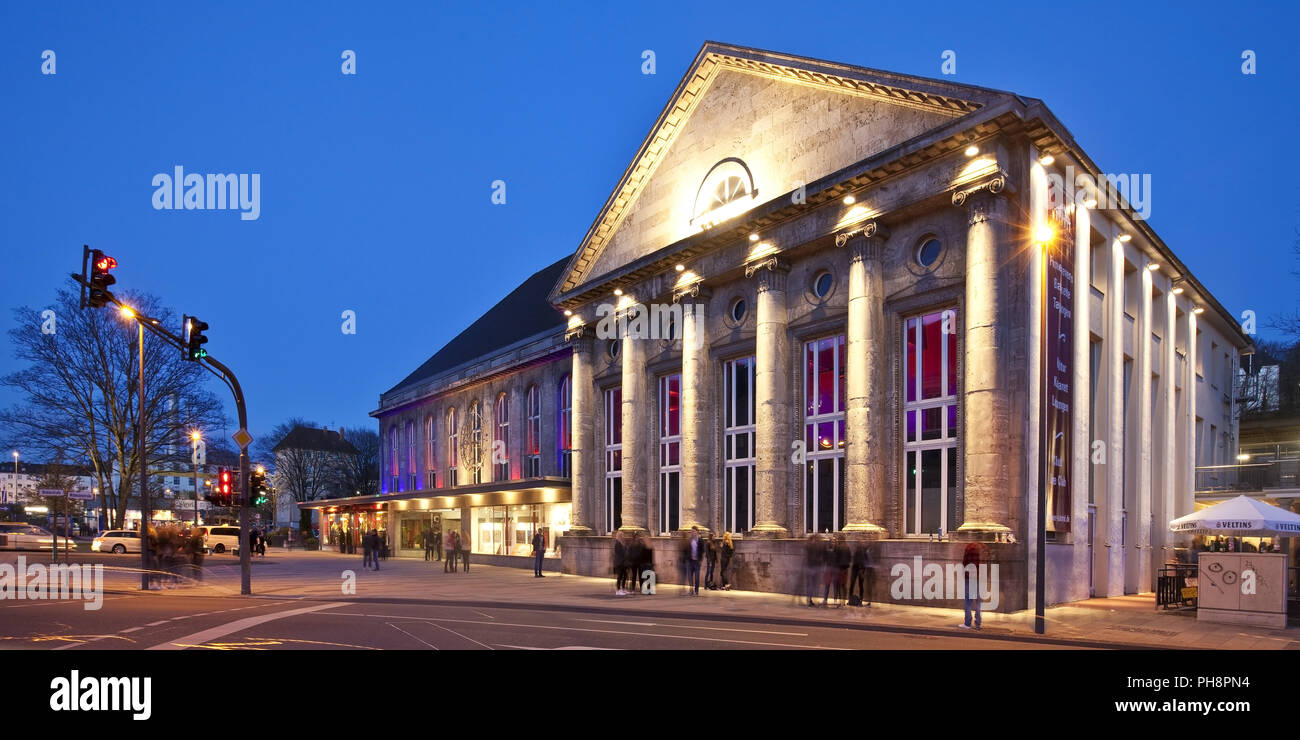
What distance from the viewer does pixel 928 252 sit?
75.9 ft

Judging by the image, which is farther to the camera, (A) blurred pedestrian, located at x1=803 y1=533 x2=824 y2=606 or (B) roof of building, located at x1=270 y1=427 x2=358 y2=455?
(B) roof of building, located at x1=270 y1=427 x2=358 y2=455

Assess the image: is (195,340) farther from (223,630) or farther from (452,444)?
(452,444)

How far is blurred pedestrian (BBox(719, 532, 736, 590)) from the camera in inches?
1031

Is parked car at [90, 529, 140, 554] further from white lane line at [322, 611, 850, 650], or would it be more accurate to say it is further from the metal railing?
the metal railing

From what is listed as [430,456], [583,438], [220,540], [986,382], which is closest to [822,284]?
[986,382]

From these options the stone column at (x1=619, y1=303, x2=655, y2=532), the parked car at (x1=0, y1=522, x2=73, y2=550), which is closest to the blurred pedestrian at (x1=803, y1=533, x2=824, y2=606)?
the stone column at (x1=619, y1=303, x2=655, y2=532)

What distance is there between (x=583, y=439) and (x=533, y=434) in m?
10.1

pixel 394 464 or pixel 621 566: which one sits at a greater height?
pixel 394 464

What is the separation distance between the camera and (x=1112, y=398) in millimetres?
25125

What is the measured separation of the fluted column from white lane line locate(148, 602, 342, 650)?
1587 cm

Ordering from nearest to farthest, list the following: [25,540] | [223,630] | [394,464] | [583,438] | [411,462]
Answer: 1. [223,630]
2. [583,438]
3. [25,540]
4. [411,462]
5. [394,464]

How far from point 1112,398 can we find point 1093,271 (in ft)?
12.0
